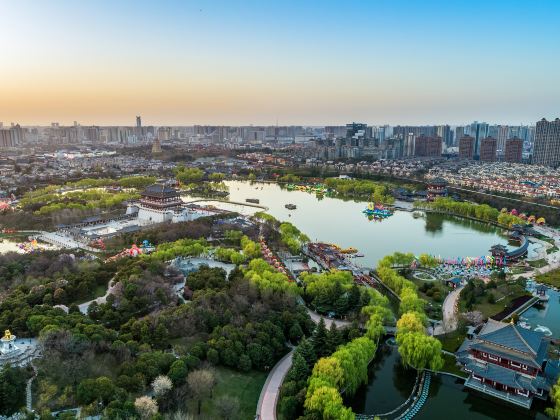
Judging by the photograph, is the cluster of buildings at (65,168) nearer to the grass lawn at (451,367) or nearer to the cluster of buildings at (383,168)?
the cluster of buildings at (383,168)

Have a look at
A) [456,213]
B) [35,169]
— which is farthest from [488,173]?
[35,169]

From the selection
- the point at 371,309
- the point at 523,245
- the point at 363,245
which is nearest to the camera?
the point at 371,309

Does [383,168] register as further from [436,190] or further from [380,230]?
[380,230]

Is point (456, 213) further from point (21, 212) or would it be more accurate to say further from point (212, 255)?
point (21, 212)

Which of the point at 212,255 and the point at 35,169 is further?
the point at 35,169

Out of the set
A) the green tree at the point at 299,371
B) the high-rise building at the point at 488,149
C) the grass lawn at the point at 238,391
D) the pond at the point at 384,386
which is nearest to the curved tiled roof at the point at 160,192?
the grass lawn at the point at 238,391
